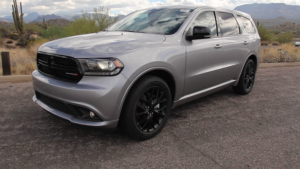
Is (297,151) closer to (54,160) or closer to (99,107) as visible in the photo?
(99,107)

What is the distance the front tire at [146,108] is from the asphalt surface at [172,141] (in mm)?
177

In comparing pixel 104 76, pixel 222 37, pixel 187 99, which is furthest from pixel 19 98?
pixel 222 37

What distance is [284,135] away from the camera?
11.3 feet

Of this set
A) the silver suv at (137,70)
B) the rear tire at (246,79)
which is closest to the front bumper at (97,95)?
the silver suv at (137,70)

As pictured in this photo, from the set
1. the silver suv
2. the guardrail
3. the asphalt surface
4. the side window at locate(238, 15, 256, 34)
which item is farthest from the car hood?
the guardrail

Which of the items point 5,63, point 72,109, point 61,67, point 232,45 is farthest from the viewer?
point 5,63

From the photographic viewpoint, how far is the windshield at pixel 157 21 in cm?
359

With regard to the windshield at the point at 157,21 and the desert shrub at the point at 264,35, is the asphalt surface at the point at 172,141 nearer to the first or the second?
the windshield at the point at 157,21

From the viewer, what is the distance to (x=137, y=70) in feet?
8.98

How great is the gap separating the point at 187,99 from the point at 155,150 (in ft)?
3.65

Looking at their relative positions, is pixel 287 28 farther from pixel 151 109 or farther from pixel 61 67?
pixel 61 67

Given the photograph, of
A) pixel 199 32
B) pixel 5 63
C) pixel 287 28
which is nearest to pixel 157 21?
pixel 199 32

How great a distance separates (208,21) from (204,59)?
29.7 inches

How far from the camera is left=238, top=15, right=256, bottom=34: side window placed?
5.20 m
